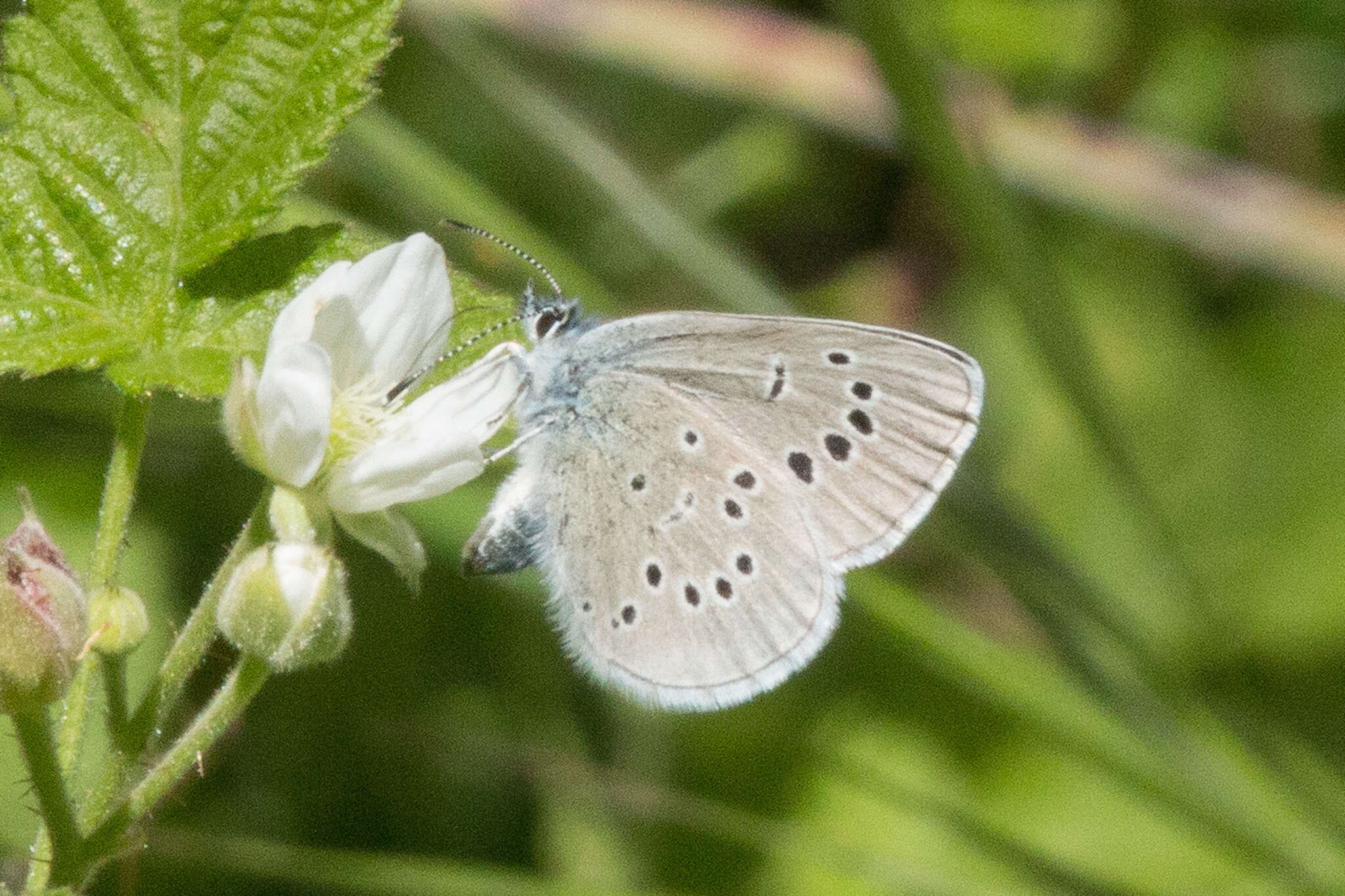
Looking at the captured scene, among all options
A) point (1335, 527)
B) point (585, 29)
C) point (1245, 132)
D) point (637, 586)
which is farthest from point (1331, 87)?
point (637, 586)

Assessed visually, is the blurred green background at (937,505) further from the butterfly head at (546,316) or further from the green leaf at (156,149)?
the green leaf at (156,149)

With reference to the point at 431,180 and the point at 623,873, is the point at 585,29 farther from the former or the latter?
the point at 623,873

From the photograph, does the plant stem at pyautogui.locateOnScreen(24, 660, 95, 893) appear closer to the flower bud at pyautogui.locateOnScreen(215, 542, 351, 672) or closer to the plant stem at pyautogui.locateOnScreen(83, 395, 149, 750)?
the plant stem at pyautogui.locateOnScreen(83, 395, 149, 750)

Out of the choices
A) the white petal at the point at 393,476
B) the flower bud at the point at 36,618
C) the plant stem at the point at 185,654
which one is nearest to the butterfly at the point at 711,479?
the white petal at the point at 393,476

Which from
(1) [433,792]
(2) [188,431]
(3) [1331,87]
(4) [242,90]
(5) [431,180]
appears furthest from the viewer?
(3) [1331,87]

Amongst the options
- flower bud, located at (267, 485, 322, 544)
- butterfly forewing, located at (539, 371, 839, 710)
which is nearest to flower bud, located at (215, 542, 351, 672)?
flower bud, located at (267, 485, 322, 544)

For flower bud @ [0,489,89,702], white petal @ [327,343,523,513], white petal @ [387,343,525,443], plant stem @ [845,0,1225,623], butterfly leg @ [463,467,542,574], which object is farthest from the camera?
plant stem @ [845,0,1225,623]
